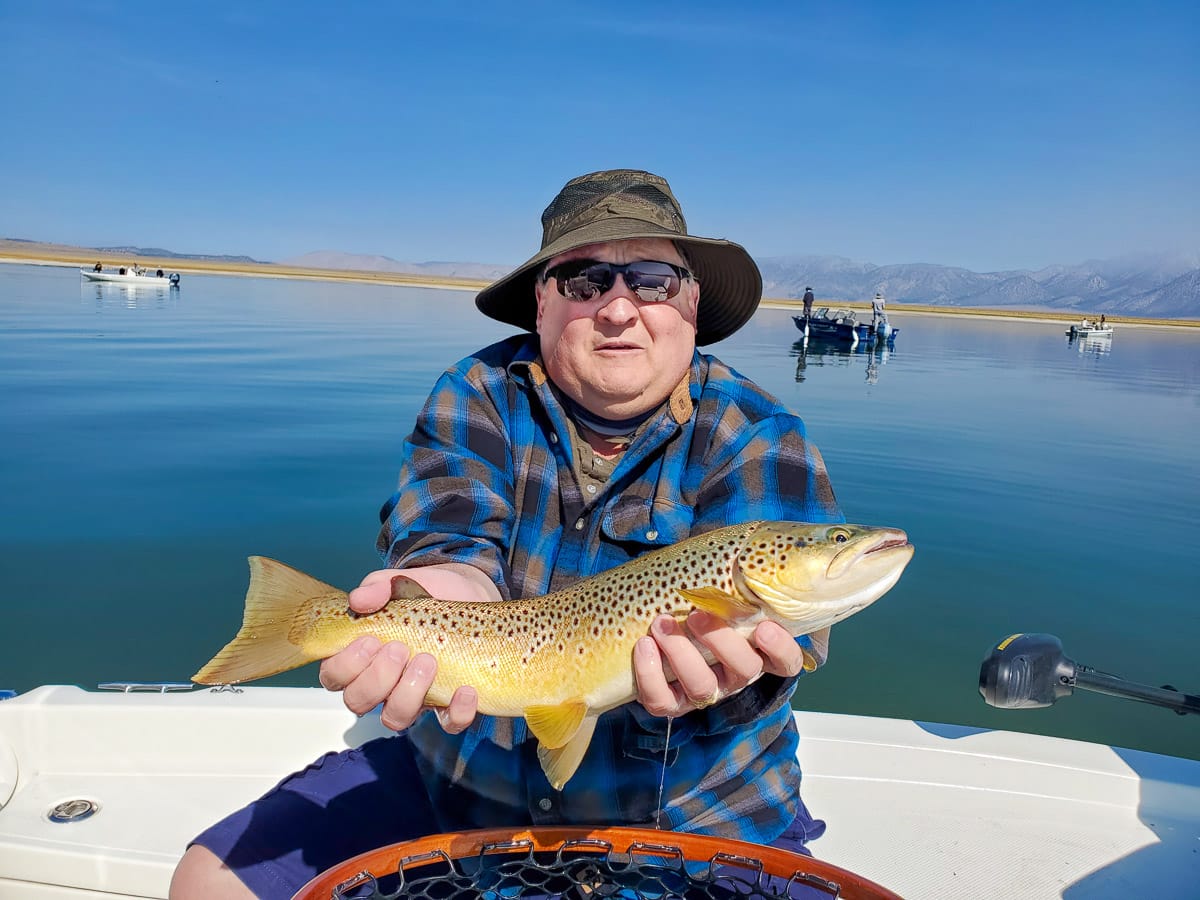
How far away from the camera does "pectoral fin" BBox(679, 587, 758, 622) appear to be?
2416 mm

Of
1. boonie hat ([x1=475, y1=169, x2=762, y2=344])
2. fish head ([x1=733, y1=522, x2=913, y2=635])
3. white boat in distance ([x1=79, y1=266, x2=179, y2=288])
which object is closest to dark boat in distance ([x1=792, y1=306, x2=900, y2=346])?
white boat in distance ([x1=79, y1=266, x2=179, y2=288])

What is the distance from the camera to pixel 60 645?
22.5 ft

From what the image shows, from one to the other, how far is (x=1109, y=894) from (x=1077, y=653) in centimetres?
527

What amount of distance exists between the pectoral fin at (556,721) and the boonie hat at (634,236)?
165 centimetres

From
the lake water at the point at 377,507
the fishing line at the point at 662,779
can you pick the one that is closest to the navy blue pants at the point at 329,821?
the fishing line at the point at 662,779

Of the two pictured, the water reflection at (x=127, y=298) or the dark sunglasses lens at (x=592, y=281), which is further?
the water reflection at (x=127, y=298)

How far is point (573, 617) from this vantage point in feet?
8.84

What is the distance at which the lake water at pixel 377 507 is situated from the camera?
6992mm

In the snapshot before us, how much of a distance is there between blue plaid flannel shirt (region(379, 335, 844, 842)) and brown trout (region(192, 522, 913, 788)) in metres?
0.28

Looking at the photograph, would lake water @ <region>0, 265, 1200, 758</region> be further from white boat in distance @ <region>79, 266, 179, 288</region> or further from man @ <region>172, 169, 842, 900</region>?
white boat in distance @ <region>79, 266, 179, 288</region>

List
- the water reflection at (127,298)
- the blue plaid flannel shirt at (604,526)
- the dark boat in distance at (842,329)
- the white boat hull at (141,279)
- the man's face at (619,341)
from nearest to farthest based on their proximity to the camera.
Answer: the blue plaid flannel shirt at (604,526) → the man's face at (619,341) → the water reflection at (127,298) → the dark boat in distance at (842,329) → the white boat hull at (141,279)

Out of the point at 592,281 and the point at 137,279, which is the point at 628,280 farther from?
the point at 137,279

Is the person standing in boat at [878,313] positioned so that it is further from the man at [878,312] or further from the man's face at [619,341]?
the man's face at [619,341]

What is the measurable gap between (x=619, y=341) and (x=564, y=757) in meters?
1.48
